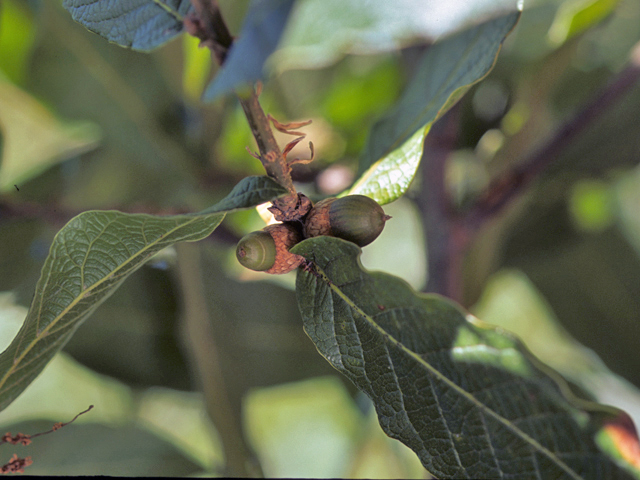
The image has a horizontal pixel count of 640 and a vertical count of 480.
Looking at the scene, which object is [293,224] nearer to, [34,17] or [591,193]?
[34,17]

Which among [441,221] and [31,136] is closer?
[441,221]

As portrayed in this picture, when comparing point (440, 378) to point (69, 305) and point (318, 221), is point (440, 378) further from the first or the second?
point (69, 305)

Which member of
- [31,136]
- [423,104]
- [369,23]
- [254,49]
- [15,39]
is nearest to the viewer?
[254,49]

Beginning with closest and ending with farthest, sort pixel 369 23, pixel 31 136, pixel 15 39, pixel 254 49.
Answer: pixel 254 49 → pixel 369 23 → pixel 15 39 → pixel 31 136

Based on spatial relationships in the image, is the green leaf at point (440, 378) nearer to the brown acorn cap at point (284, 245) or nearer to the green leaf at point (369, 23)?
the brown acorn cap at point (284, 245)

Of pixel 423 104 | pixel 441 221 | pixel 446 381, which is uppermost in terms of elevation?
pixel 423 104

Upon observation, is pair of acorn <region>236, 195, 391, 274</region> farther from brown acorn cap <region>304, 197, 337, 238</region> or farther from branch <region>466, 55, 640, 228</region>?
branch <region>466, 55, 640, 228</region>

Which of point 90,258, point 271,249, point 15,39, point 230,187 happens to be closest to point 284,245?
point 271,249

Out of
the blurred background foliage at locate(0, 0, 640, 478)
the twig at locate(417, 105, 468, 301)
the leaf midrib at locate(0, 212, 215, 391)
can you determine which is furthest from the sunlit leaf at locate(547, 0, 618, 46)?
the leaf midrib at locate(0, 212, 215, 391)
